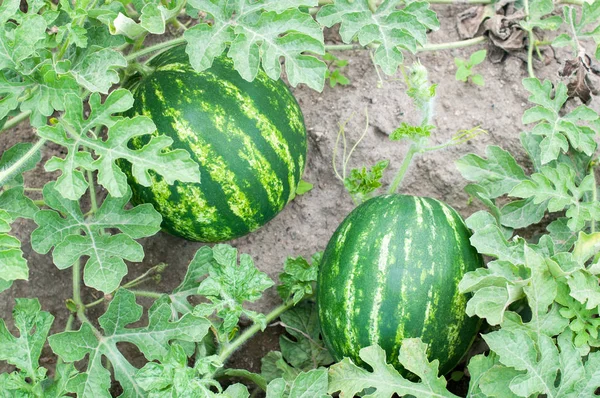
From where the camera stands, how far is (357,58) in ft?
11.8

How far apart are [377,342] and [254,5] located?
1260 millimetres

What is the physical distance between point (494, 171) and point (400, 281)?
692 millimetres

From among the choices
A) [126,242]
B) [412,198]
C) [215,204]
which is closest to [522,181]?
[412,198]

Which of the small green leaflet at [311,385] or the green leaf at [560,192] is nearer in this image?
the small green leaflet at [311,385]

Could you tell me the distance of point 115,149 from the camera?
2406 mm

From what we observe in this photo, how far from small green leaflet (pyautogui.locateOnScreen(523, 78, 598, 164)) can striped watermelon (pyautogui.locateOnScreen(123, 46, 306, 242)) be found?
3.08 feet

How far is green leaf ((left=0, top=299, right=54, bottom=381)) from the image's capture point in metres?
2.56

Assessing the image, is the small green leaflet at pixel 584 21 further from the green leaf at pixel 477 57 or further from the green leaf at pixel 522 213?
the green leaf at pixel 522 213

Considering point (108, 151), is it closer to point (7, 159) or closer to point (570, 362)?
point (7, 159)

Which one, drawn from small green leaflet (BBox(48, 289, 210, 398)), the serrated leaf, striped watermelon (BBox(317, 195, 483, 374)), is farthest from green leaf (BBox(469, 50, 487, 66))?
the serrated leaf

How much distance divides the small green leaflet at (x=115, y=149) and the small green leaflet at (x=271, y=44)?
0.95 ft

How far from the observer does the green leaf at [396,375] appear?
8.29 feet

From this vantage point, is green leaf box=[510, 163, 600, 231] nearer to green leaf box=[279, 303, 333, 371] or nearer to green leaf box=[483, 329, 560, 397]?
green leaf box=[483, 329, 560, 397]

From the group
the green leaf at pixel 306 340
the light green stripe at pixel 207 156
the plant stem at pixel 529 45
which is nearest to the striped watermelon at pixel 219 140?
the light green stripe at pixel 207 156
